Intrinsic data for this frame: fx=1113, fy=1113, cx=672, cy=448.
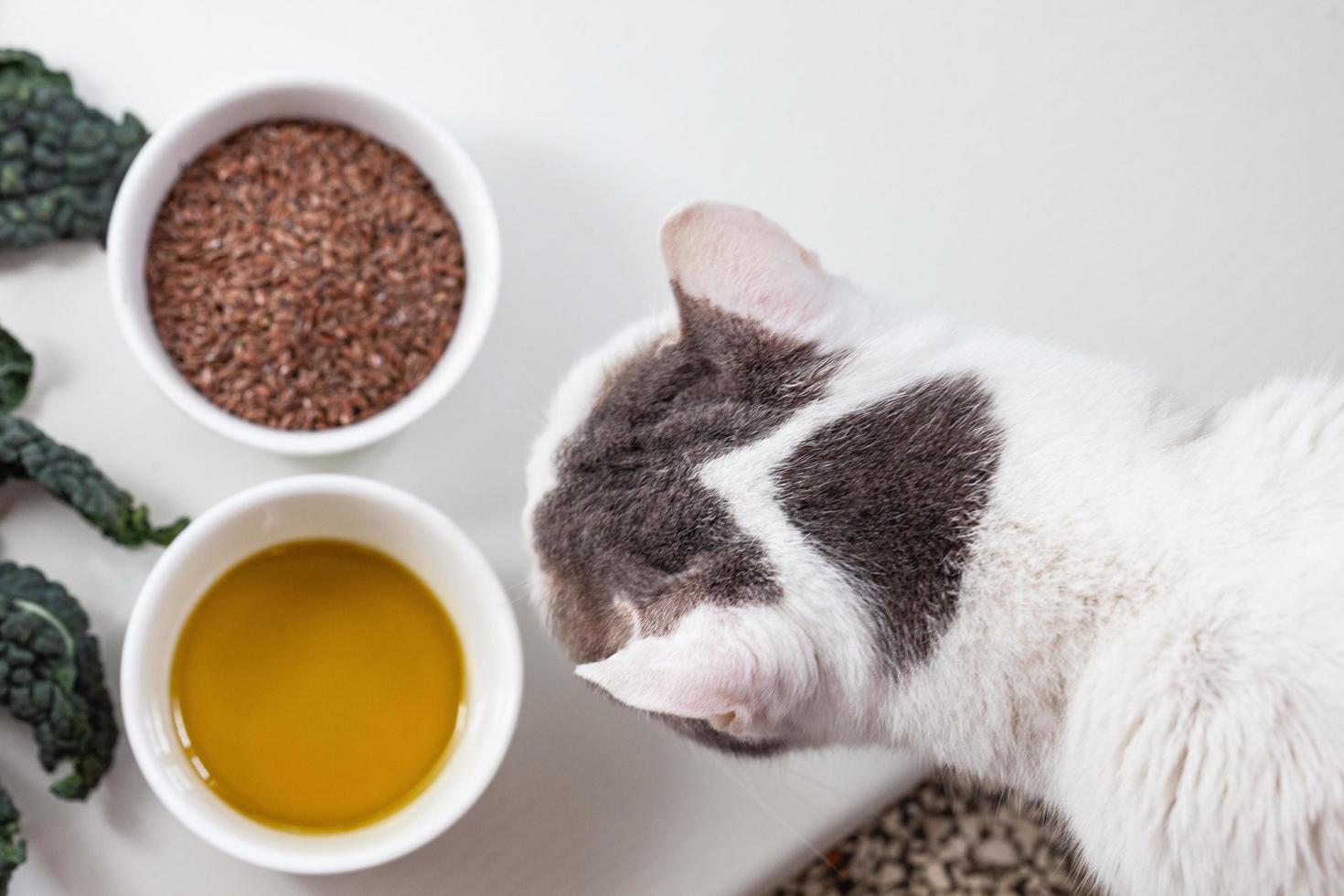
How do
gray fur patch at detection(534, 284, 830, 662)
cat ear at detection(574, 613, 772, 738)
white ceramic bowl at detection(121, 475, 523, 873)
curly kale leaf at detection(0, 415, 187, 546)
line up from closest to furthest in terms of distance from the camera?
cat ear at detection(574, 613, 772, 738) < gray fur patch at detection(534, 284, 830, 662) < white ceramic bowl at detection(121, 475, 523, 873) < curly kale leaf at detection(0, 415, 187, 546)

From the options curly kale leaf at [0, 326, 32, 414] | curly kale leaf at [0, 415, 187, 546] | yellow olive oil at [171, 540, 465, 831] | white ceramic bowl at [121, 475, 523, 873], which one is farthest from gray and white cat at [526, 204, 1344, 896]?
curly kale leaf at [0, 326, 32, 414]

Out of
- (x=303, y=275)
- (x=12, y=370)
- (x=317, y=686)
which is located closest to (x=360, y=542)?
(x=317, y=686)

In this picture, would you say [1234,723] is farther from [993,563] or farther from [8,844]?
[8,844]

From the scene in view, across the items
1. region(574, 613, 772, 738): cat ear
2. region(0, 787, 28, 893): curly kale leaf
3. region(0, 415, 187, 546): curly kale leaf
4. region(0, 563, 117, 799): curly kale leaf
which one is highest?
region(574, 613, 772, 738): cat ear

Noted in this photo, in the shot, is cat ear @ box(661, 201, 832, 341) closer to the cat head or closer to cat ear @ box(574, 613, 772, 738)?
the cat head

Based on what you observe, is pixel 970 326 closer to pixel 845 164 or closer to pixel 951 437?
pixel 951 437
